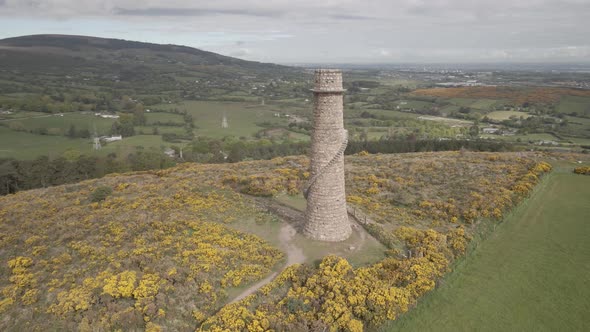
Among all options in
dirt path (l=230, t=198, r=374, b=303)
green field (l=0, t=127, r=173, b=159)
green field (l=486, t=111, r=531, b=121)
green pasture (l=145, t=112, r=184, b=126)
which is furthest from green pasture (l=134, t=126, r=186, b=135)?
green field (l=486, t=111, r=531, b=121)

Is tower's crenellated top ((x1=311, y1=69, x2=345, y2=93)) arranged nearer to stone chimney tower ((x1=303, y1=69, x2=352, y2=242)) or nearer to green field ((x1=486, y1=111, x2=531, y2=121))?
stone chimney tower ((x1=303, y1=69, x2=352, y2=242))

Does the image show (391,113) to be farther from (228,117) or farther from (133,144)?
(133,144)

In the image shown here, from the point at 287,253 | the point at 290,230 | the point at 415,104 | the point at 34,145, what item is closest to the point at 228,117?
the point at 34,145

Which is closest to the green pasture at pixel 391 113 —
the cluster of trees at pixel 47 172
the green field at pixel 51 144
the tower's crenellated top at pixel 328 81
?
the green field at pixel 51 144

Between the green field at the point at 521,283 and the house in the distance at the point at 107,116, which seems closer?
the green field at the point at 521,283

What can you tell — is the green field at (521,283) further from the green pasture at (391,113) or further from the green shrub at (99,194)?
the green pasture at (391,113)

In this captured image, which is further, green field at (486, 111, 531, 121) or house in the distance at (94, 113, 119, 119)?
house in the distance at (94, 113, 119, 119)

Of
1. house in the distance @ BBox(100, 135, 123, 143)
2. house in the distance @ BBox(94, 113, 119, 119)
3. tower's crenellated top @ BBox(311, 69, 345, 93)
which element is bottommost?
house in the distance @ BBox(100, 135, 123, 143)
